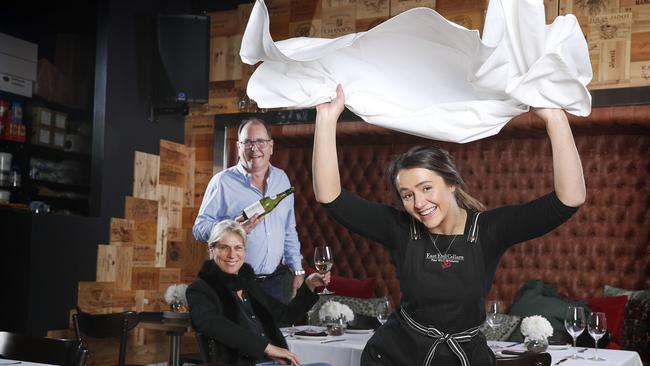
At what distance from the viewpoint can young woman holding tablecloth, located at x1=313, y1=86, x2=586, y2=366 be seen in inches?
73.5

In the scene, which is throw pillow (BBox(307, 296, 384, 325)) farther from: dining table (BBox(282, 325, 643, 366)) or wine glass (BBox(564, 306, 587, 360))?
wine glass (BBox(564, 306, 587, 360))

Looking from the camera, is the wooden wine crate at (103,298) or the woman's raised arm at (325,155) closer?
the woman's raised arm at (325,155)

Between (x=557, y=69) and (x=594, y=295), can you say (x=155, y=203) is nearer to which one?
(x=594, y=295)

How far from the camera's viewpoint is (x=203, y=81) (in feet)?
21.3

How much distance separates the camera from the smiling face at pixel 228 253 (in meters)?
3.48

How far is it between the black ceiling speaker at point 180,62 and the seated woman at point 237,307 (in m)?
3.11

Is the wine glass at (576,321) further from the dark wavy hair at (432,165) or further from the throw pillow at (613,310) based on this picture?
the dark wavy hair at (432,165)

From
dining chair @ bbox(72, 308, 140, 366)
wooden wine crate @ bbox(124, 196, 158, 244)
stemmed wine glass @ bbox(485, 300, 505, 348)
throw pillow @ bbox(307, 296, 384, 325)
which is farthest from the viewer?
wooden wine crate @ bbox(124, 196, 158, 244)

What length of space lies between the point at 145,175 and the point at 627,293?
3.64 metres

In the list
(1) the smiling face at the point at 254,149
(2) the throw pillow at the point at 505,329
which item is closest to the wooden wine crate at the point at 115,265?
(1) the smiling face at the point at 254,149

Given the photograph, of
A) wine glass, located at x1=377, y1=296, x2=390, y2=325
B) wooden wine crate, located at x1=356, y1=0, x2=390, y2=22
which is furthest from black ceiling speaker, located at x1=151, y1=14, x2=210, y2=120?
wine glass, located at x1=377, y1=296, x2=390, y2=325

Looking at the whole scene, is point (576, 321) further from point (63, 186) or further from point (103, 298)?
point (63, 186)

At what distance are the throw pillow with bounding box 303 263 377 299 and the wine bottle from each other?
139 centimetres

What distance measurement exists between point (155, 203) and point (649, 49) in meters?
3.83
